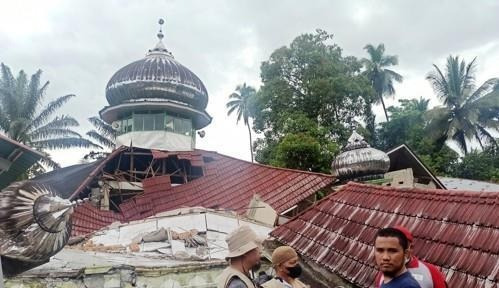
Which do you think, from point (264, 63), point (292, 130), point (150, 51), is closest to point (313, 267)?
point (150, 51)

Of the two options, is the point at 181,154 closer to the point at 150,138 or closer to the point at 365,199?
the point at 150,138

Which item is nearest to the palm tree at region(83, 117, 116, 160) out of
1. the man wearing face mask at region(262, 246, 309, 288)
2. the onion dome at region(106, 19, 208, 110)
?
the onion dome at region(106, 19, 208, 110)

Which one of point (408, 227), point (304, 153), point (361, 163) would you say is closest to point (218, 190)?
point (361, 163)

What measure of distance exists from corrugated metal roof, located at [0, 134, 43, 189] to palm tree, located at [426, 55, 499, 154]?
28.0 metres

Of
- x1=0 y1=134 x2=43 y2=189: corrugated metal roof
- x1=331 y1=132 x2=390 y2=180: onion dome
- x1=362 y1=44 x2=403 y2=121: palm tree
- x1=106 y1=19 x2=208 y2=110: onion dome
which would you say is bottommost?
x1=0 y1=134 x2=43 y2=189: corrugated metal roof

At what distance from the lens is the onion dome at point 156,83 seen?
1923 centimetres

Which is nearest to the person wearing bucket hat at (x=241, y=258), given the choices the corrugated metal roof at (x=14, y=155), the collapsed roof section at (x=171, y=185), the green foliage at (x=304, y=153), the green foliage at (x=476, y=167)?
the corrugated metal roof at (x=14, y=155)

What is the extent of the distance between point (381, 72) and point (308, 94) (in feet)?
46.4

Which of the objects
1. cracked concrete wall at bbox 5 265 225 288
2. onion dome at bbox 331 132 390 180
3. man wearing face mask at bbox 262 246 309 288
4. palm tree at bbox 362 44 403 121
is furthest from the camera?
palm tree at bbox 362 44 403 121

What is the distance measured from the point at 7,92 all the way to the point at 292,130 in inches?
625

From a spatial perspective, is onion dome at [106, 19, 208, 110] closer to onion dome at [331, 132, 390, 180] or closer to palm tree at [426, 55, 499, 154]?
onion dome at [331, 132, 390, 180]

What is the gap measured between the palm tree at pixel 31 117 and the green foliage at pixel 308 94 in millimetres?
11021

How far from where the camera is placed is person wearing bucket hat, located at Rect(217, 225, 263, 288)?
3139 millimetres

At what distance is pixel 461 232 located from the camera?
4.86 meters
